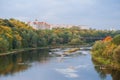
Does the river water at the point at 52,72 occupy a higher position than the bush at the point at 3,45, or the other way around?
the bush at the point at 3,45

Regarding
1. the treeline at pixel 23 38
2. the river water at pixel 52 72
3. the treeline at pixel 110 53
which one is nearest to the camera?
the river water at pixel 52 72

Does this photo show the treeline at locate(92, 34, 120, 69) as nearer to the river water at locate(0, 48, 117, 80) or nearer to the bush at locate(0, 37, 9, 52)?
the river water at locate(0, 48, 117, 80)

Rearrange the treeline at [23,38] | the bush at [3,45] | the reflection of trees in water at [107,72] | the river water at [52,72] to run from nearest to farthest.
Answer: the reflection of trees in water at [107,72] < the river water at [52,72] < the bush at [3,45] < the treeline at [23,38]

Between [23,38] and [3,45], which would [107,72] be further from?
[23,38]

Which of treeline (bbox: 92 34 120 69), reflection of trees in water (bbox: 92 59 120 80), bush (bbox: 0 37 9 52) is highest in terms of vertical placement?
bush (bbox: 0 37 9 52)

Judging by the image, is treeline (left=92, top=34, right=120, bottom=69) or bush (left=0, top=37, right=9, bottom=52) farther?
bush (left=0, top=37, right=9, bottom=52)

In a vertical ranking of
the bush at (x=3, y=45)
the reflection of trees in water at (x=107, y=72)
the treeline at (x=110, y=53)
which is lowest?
the reflection of trees in water at (x=107, y=72)

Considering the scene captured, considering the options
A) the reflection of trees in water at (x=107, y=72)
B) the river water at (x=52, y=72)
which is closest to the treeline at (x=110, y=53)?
→ the reflection of trees in water at (x=107, y=72)

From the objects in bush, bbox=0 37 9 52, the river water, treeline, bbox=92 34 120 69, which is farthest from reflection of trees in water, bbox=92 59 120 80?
bush, bbox=0 37 9 52

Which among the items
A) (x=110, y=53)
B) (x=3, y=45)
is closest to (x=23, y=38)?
(x=3, y=45)

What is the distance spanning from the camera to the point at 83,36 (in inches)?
3396

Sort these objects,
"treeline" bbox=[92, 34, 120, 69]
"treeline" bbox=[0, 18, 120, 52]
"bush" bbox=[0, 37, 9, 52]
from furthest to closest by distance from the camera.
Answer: "treeline" bbox=[0, 18, 120, 52] → "bush" bbox=[0, 37, 9, 52] → "treeline" bbox=[92, 34, 120, 69]

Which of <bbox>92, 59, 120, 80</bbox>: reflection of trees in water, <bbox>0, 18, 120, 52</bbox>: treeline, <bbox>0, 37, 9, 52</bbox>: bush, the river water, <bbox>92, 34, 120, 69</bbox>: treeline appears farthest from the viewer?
<bbox>0, 18, 120, 52</bbox>: treeline

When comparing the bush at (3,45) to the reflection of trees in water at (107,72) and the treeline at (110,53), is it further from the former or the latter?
the reflection of trees in water at (107,72)
